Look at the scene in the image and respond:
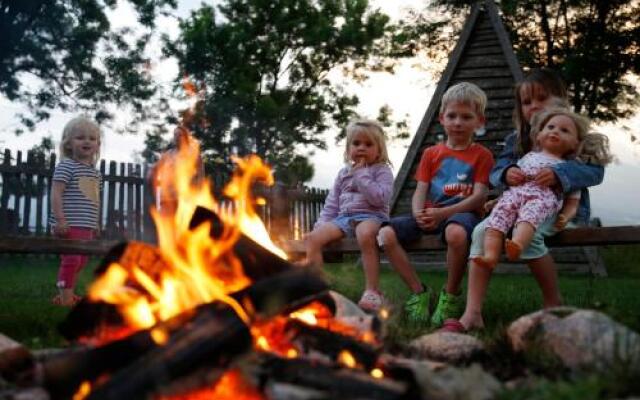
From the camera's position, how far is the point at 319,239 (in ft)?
19.0

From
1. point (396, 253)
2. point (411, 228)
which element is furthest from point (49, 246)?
point (411, 228)

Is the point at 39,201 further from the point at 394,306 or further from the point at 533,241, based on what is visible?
the point at 533,241

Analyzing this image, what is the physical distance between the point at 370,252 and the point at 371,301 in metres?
0.47

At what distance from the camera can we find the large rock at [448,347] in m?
3.34

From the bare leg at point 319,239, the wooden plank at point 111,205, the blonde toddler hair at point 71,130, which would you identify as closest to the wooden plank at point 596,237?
the bare leg at point 319,239

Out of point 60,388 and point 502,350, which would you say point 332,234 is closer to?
point 502,350

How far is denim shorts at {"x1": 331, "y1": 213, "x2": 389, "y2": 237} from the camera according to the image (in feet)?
19.2

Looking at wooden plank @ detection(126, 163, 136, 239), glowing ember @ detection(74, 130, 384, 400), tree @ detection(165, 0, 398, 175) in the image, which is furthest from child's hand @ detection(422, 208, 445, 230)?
tree @ detection(165, 0, 398, 175)

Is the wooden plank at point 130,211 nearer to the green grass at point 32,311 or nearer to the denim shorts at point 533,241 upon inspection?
the green grass at point 32,311

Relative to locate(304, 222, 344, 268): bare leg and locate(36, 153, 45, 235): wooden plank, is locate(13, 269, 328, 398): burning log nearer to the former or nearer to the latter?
locate(304, 222, 344, 268): bare leg

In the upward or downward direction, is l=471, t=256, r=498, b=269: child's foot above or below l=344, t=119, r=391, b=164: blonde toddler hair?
below

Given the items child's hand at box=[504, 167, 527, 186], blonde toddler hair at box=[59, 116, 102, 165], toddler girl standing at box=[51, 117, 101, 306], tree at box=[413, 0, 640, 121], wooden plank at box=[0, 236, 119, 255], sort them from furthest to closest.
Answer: tree at box=[413, 0, 640, 121]
blonde toddler hair at box=[59, 116, 102, 165]
toddler girl standing at box=[51, 117, 101, 306]
child's hand at box=[504, 167, 527, 186]
wooden plank at box=[0, 236, 119, 255]

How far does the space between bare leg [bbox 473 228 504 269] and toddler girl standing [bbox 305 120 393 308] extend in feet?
3.75

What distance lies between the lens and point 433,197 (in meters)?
5.83
